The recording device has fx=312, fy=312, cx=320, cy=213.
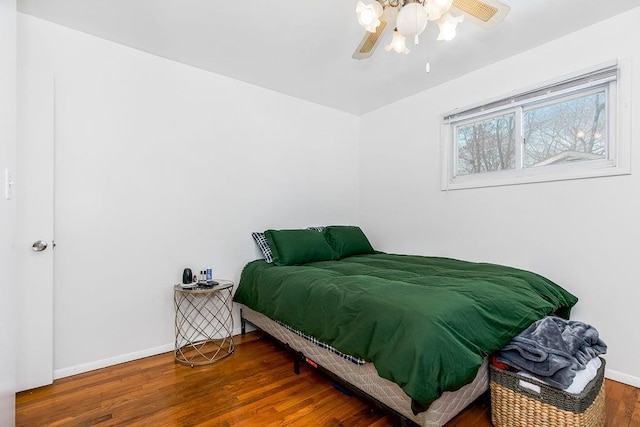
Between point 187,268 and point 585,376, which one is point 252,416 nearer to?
point 187,268

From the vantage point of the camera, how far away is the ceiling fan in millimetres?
1412

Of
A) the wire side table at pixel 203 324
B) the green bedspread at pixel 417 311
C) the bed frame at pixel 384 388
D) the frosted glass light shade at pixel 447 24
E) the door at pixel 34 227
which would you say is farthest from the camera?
the wire side table at pixel 203 324

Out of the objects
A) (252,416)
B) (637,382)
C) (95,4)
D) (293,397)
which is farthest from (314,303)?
(95,4)

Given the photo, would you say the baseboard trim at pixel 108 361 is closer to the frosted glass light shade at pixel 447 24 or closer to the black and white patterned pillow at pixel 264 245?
the black and white patterned pillow at pixel 264 245

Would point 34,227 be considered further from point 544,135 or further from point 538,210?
point 544,135

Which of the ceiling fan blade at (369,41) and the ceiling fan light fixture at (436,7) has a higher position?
the ceiling fan blade at (369,41)

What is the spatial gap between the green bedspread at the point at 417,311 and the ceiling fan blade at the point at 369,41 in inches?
55.4

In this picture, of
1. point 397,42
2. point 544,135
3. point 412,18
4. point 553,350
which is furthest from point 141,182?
point 544,135

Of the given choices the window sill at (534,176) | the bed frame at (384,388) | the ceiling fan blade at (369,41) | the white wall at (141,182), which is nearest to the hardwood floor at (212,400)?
the bed frame at (384,388)

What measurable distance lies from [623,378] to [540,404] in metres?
1.15

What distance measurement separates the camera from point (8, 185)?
144cm

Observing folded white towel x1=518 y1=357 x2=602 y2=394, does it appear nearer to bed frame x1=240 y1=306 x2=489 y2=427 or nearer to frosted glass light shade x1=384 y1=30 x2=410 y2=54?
bed frame x1=240 y1=306 x2=489 y2=427

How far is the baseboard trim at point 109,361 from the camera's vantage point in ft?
7.04

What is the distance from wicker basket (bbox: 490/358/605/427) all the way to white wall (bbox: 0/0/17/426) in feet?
7.37
